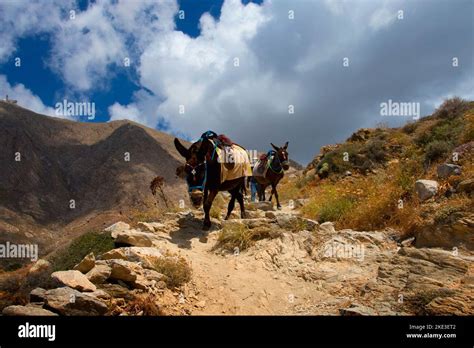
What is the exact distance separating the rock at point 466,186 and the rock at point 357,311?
4.49m

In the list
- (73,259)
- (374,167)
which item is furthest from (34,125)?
(73,259)

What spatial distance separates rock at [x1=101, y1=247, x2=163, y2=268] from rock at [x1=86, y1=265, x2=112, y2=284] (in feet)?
2.71

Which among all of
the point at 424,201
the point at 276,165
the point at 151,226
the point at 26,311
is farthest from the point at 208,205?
the point at 276,165

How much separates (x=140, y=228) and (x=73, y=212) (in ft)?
107

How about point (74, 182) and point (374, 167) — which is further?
point (74, 182)

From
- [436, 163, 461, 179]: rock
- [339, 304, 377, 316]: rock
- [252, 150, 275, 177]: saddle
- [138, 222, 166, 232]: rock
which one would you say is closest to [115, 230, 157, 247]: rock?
[138, 222, 166, 232]: rock

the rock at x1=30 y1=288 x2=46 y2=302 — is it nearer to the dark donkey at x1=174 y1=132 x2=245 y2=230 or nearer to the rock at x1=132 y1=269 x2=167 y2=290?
the rock at x1=132 y1=269 x2=167 y2=290

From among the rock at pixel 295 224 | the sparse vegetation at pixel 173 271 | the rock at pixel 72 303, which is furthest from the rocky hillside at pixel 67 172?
the rock at pixel 72 303

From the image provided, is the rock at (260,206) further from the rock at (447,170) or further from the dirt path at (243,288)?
the rock at (447,170)

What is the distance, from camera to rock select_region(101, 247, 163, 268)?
671 cm

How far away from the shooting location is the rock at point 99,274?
221 inches

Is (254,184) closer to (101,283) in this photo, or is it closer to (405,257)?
(405,257)

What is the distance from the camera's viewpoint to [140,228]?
9.53 m
